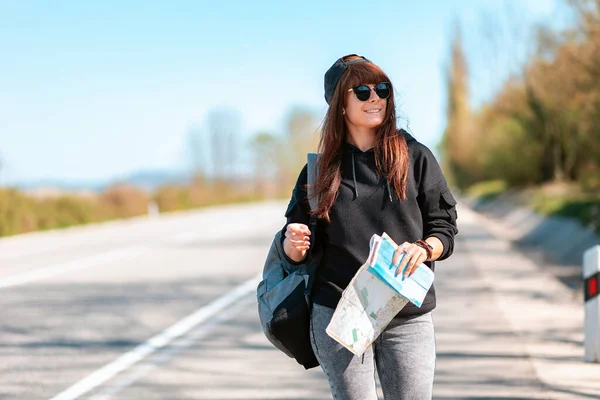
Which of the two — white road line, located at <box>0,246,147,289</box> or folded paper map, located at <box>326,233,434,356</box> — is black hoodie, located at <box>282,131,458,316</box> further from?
white road line, located at <box>0,246,147,289</box>

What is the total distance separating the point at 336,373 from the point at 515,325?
6247 mm

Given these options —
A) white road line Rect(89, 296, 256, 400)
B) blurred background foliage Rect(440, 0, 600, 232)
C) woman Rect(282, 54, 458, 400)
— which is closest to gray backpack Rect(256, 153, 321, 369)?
woman Rect(282, 54, 458, 400)

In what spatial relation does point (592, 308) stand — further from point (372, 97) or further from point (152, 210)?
point (152, 210)

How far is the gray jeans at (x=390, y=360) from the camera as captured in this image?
345 cm

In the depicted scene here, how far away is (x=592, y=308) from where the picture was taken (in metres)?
7.31

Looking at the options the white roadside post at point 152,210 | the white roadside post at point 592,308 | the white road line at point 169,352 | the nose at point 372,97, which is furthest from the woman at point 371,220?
the white roadside post at point 152,210

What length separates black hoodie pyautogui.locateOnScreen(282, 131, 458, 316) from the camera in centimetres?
345

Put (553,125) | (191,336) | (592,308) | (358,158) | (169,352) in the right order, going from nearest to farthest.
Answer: (358,158)
(592,308)
(169,352)
(191,336)
(553,125)

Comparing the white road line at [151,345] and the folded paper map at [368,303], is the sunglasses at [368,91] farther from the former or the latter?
the white road line at [151,345]

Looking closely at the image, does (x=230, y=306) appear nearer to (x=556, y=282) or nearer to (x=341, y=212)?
(x=556, y=282)

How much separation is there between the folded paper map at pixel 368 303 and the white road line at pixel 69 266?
425 inches

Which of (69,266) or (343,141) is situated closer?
(343,141)

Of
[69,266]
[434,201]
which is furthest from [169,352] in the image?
[69,266]

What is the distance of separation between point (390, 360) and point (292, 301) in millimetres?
406
